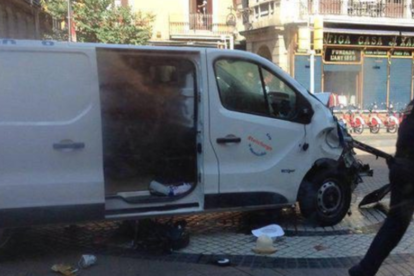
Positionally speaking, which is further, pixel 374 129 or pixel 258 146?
pixel 374 129

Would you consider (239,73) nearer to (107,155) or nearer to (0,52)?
(107,155)

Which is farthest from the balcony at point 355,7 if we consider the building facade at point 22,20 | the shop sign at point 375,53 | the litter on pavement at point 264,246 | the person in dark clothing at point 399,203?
the person in dark clothing at point 399,203

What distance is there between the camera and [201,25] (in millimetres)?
28812

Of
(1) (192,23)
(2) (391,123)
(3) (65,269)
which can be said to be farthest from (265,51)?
(3) (65,269)

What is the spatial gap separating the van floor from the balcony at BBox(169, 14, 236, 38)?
76.0 ft

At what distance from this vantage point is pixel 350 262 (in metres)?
4.80

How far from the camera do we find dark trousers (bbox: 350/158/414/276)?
12.4 feet

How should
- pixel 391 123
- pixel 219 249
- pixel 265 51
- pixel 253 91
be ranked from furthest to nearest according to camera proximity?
pixel 265 51 < pixel 391 123 < pixel 253 91 < pixel 219 249

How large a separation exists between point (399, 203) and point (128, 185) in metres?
2.94

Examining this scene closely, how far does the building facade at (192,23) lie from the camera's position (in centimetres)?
2820

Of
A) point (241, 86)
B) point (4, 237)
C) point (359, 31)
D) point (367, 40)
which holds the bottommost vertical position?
point (4, 237)

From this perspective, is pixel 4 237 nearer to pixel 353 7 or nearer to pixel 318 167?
pixel 318 167

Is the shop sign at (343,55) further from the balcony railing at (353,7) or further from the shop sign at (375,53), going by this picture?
the balcony railing at (353,7)

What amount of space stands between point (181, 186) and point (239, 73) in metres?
1.37
